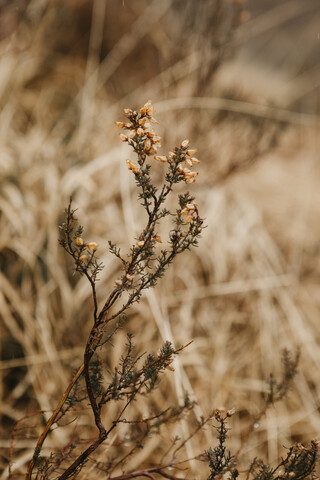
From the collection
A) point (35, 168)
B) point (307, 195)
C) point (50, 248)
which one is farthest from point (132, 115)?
point (307, 195)

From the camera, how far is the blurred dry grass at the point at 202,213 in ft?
4.25

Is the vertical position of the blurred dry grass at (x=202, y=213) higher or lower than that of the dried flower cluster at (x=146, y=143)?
higher

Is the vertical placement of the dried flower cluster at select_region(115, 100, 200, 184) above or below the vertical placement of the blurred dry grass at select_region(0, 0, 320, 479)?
below

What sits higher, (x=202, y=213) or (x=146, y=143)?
(x=202, y=213)

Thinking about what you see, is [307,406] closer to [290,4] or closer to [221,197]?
[221,197]

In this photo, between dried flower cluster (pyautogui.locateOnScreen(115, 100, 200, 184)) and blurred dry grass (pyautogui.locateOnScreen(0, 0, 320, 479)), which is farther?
blurred dry grass (pyautogui.locateOnScreen(0, 0, 320, 479))

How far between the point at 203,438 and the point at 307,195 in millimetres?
2128

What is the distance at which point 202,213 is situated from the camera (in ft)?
6.36

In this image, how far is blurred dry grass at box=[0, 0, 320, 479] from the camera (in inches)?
51.1

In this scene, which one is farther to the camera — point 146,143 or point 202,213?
point 202,213

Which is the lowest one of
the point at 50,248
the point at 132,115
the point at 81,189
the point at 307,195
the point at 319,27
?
the point at 132,115

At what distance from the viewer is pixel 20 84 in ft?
6.90

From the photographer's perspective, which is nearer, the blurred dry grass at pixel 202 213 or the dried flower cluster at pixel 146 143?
the dried flower cluster at pixel 146 143

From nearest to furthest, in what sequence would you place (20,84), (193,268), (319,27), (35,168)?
(35,168)
(193,268)
(20,84)
(319,27)
